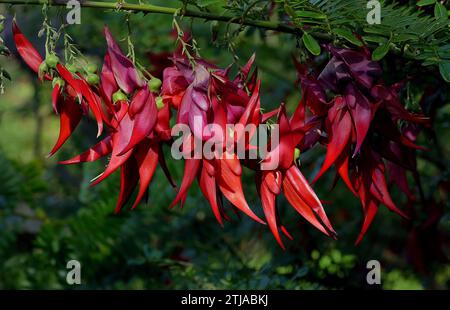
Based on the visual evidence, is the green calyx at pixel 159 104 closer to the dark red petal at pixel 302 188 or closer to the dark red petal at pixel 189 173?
the dark red petal at pixel 189 173

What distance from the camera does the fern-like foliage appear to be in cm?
120

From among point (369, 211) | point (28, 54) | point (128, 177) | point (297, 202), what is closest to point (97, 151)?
point (128, 177)

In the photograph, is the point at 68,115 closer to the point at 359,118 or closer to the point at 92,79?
the point at 92,79

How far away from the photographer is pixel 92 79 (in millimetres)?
1170

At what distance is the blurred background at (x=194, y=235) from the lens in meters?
1.83

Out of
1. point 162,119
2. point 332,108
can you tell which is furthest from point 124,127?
point 332,108

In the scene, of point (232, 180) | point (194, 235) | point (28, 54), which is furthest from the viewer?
point (194, 235)

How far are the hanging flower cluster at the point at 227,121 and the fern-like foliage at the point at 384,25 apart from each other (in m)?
0.04

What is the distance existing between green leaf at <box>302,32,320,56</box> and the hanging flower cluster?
0.09 feet

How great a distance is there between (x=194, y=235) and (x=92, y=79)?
1.16 m

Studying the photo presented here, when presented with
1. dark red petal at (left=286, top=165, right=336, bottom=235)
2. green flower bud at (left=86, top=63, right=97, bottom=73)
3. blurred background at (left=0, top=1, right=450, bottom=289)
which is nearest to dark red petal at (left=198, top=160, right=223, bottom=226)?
dark red petal at (left=286, top=165, right=336, bottom=235)

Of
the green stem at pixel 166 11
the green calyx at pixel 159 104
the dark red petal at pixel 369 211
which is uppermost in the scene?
the green stem at pixel 166 11

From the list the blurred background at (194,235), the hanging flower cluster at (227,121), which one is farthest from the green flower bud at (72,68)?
the blurred background at (194,235)

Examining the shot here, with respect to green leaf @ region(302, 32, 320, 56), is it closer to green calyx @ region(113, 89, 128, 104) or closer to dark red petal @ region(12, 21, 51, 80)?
green calyx @ region(113, 89, 128, 104)
